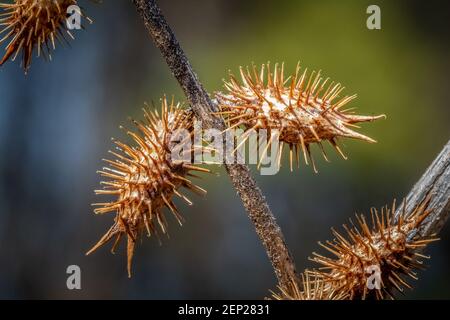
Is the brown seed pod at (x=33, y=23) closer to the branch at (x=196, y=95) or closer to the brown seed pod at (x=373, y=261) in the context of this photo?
the branch at (x=196, y=95)

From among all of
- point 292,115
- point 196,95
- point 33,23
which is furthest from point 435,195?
point 33,23

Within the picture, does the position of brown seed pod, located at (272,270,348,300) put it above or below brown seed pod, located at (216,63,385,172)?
below

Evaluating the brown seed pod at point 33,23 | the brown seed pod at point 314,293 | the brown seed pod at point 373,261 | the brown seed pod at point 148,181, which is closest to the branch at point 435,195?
the brown seed pod at point 373,261

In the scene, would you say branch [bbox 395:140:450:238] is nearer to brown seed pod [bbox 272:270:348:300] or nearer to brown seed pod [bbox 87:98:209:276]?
brown seed pod [bbox 272:270:348:300]

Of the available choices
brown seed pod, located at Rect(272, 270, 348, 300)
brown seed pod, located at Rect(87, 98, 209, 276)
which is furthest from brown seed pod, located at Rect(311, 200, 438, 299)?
brown seed pod, located at Rect(87, 98, 209, 276)
